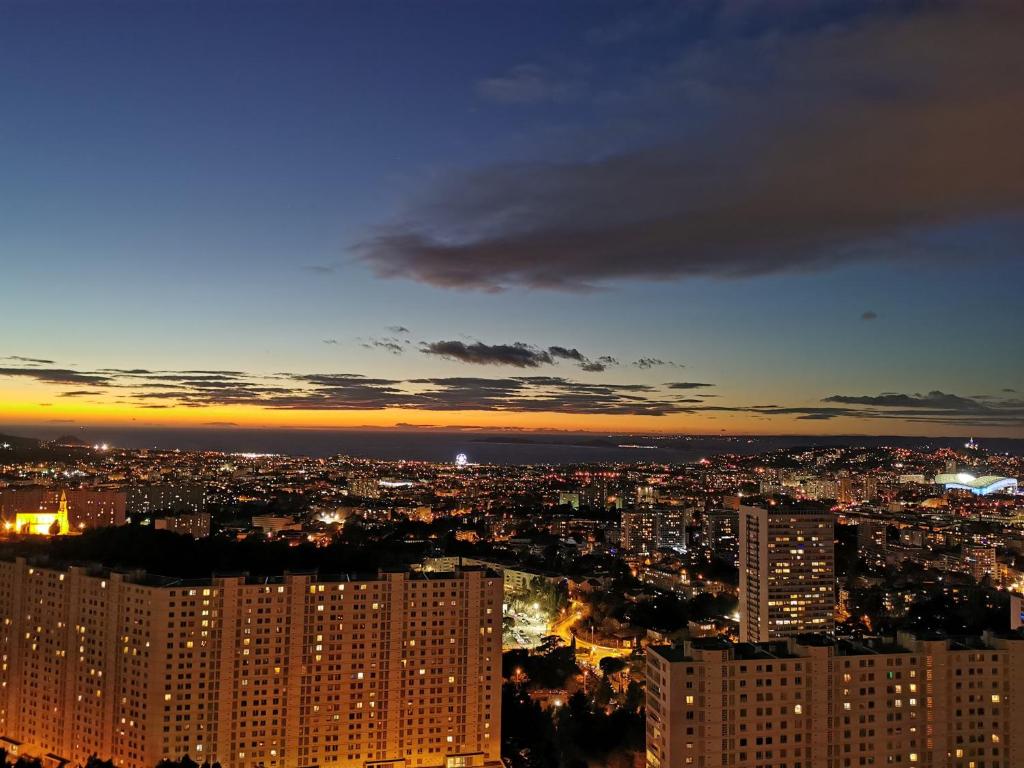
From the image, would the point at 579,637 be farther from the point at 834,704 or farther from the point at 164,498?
the point at 164,498

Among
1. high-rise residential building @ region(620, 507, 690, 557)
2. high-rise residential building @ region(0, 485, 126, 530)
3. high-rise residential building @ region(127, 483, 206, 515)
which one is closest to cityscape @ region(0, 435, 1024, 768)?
high-rise residential building @ region(0, 485, 126, 530)

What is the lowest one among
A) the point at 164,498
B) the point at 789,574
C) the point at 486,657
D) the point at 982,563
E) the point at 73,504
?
the point at 982,563

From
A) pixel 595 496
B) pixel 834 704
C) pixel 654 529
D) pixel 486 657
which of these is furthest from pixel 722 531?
pixel 834 704

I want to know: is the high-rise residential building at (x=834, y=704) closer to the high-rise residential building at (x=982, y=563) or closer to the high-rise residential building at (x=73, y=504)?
the high-rise residential building at (x=982, y=563)

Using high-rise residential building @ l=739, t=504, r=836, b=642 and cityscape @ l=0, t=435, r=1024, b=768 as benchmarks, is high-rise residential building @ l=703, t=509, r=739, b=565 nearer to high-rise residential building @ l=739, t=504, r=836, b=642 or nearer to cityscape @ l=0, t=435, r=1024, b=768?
cityscape @ l=0, t=435, r=1024, b=768

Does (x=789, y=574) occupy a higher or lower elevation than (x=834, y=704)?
lower

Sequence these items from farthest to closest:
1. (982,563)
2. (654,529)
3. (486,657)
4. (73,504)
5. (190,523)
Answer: (654,529) → (190,523) → (73,504) → (982,563) → (486,657)

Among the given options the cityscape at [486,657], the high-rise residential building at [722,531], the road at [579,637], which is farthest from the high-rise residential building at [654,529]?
the road at [579,637]
